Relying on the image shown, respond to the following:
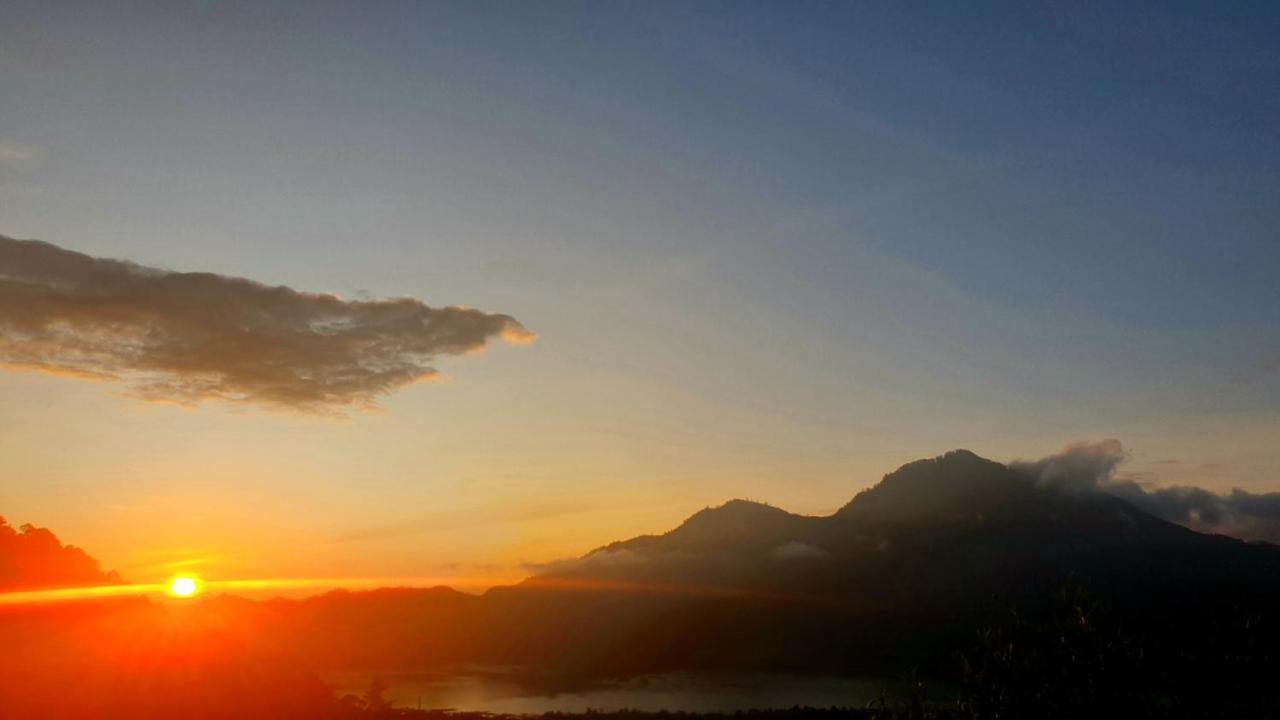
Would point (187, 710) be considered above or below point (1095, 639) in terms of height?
below

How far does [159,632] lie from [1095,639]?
289ft

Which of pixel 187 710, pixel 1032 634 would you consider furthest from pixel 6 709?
pixel 1032 634

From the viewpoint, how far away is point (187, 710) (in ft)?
296

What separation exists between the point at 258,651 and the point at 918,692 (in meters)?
89.8

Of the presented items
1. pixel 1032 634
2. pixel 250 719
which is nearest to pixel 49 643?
pixel 250 719

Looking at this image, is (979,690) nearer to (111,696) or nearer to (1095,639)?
(1095,639)

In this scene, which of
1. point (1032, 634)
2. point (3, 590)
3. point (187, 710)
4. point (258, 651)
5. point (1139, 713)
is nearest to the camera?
point (1139, 713)

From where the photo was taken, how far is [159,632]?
309ft

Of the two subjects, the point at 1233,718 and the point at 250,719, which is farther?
the point at 250,719

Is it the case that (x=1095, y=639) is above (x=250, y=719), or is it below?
above

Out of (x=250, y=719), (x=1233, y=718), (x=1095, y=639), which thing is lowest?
(x=250, y=719)

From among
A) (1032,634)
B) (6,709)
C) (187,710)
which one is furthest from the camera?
(187,710)

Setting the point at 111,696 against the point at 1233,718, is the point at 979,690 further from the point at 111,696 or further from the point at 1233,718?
the point at 111,696

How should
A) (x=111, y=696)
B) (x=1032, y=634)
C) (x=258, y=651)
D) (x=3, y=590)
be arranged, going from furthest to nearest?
(x=258, y=651)
(x=3, y=590)
(x=111, y=696)
(x=1032, y=634)
